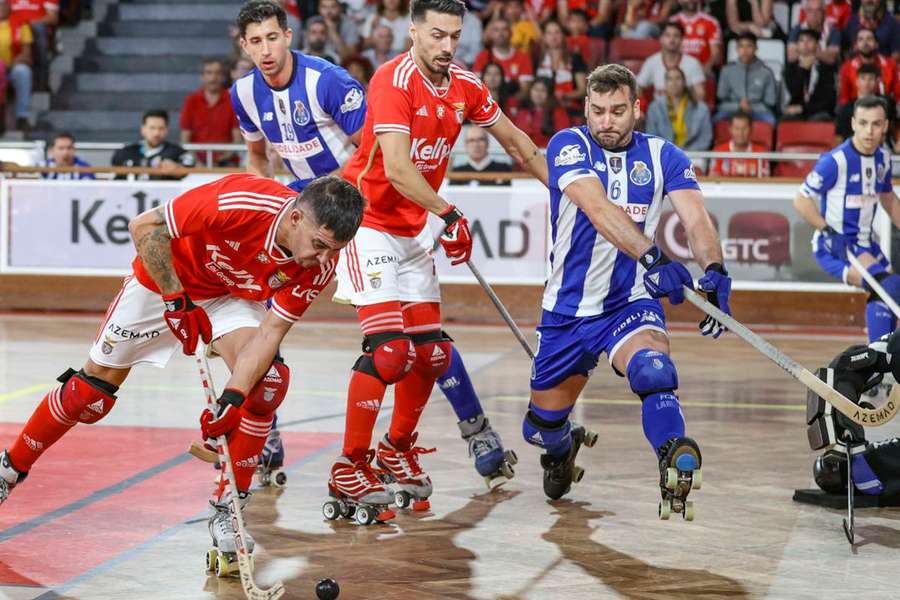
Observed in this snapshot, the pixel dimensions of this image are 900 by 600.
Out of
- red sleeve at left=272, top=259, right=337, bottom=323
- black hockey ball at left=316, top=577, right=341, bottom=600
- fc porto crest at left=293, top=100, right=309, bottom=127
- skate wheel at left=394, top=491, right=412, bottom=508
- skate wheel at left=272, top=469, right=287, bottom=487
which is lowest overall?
skate wheel at left=272, top=469, right=287, bottom=487

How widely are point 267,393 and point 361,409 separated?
772 mm

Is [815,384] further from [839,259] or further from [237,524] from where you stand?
[839,259]

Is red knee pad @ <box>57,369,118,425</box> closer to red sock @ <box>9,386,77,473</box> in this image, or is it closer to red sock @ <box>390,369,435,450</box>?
red sock @ <box>9,386,77,473</box>

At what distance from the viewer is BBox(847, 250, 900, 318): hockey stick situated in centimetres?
871

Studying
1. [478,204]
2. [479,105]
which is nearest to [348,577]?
[479,105]

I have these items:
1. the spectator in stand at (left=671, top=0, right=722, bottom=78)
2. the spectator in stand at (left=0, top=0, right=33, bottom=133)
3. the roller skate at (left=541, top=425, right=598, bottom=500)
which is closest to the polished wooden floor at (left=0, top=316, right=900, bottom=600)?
the roller skate at (left=541, top=425, right=598, bottom=500)

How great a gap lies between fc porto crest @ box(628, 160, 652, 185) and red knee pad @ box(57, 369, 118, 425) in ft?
6.86

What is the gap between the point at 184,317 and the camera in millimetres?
4652

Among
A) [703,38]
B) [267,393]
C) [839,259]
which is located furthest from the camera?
[703,38]

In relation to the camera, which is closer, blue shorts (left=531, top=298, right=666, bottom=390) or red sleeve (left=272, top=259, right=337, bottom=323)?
red sleeve (left=272, top=259, right=337, bottom=323)

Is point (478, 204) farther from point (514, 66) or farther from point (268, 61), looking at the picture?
point (268, 61)

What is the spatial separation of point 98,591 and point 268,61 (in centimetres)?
270

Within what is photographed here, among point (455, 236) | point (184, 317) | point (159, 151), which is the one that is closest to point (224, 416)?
point (184, 317)

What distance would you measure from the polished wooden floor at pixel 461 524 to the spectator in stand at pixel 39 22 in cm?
915
